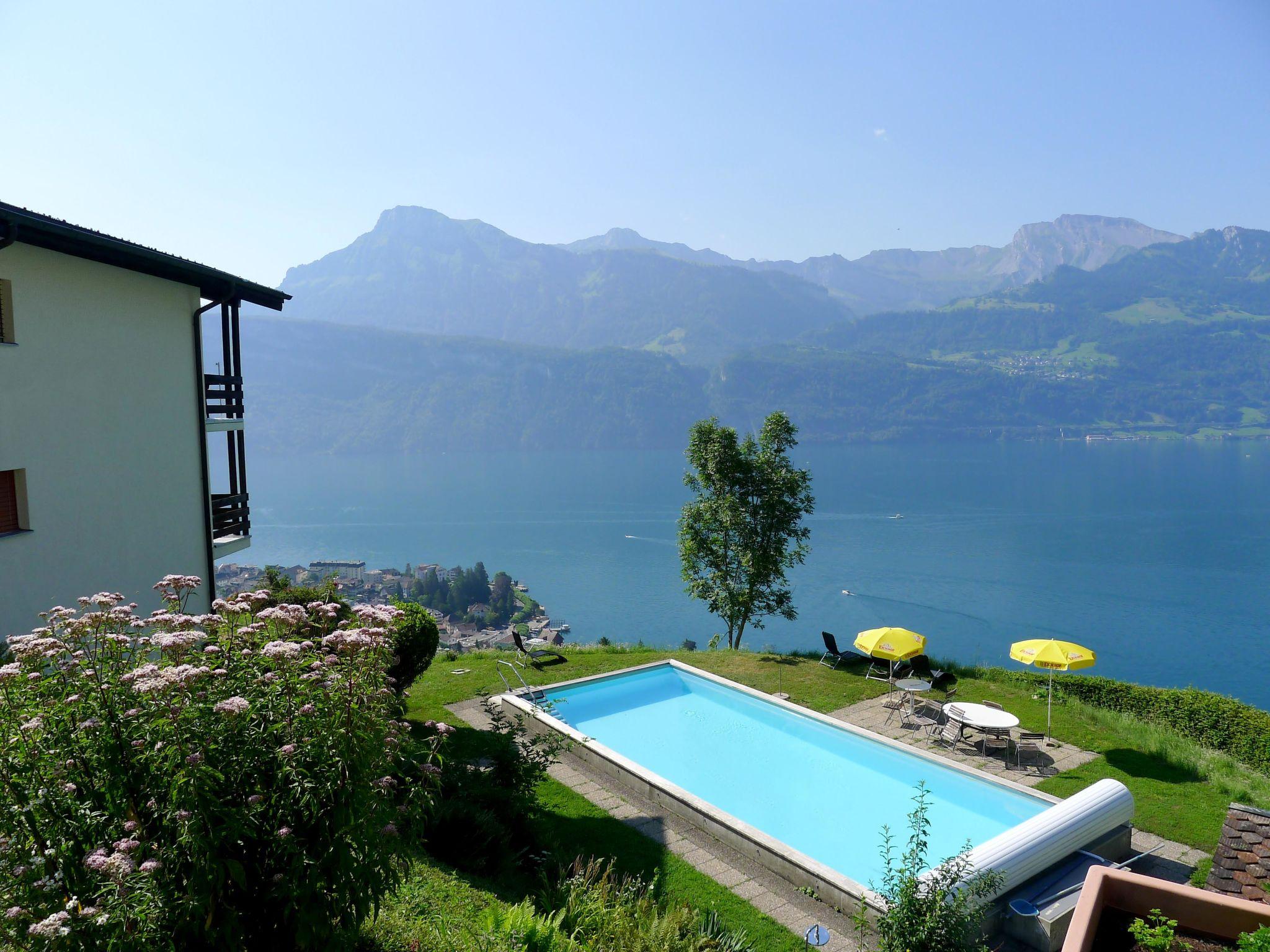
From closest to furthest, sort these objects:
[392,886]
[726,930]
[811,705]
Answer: [392,886], [726,930], [811,705]

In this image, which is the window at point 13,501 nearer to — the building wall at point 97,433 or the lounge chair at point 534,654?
the building wall at point 97,433

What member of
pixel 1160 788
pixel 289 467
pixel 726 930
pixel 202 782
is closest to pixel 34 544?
pixel 202 782

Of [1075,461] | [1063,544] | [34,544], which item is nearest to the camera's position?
[34,544]

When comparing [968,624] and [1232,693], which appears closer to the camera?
[1232,693]

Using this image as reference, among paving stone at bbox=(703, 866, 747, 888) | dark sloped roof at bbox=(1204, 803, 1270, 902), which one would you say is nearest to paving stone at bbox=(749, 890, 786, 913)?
paving stone at bbox=(703, 866, 747, 888)

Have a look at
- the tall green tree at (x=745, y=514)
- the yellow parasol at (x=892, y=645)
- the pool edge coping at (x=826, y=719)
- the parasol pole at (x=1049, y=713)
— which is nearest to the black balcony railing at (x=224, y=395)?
the pool edge coping at (x=826, y=719)

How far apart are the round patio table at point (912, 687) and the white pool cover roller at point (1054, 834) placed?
3.83 m

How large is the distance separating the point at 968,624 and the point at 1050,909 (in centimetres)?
5347

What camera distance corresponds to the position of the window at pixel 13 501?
8.14 meters

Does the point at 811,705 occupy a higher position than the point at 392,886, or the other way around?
the point at 392,886

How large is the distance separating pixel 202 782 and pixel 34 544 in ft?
23.6

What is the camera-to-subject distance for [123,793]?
3336 millimetres

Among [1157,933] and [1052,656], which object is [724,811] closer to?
[1052,656]

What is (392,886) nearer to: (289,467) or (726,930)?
(726,930)
